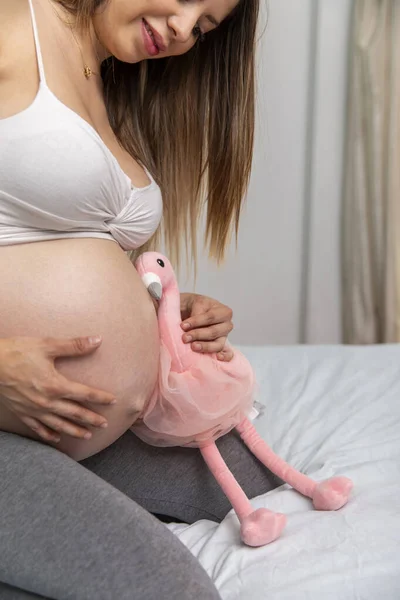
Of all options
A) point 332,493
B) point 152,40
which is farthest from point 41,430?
point 152,40

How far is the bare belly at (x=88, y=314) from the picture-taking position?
3.09ft

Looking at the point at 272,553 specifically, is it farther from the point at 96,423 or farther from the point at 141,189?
the point at 141,189

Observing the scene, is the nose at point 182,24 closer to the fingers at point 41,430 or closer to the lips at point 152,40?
the lips at point 152,40

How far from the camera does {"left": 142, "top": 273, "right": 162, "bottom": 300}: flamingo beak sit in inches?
44.5

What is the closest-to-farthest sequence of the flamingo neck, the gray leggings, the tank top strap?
1. the gray leggings
2. the tank top strap
3. the flamingo neck

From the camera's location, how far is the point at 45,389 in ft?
2.93

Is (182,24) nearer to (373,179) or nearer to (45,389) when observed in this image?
(45,389)

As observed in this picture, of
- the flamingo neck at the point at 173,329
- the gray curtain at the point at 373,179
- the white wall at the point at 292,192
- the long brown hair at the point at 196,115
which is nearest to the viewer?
the flamingo neck at the point at 173,329

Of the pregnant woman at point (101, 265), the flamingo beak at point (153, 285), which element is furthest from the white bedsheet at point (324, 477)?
the flamingo beak at point (153, 285)

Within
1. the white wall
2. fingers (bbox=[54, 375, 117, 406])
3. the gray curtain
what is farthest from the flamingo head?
the gray curtain

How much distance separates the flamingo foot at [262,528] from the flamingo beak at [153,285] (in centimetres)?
38

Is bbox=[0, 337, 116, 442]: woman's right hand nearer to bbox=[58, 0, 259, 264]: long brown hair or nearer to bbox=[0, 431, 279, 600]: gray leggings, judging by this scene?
bbox=[0, 431, 279, 600]: gray leggings

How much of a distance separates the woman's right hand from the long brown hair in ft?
1.64

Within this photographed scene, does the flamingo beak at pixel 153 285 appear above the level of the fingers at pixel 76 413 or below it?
above
